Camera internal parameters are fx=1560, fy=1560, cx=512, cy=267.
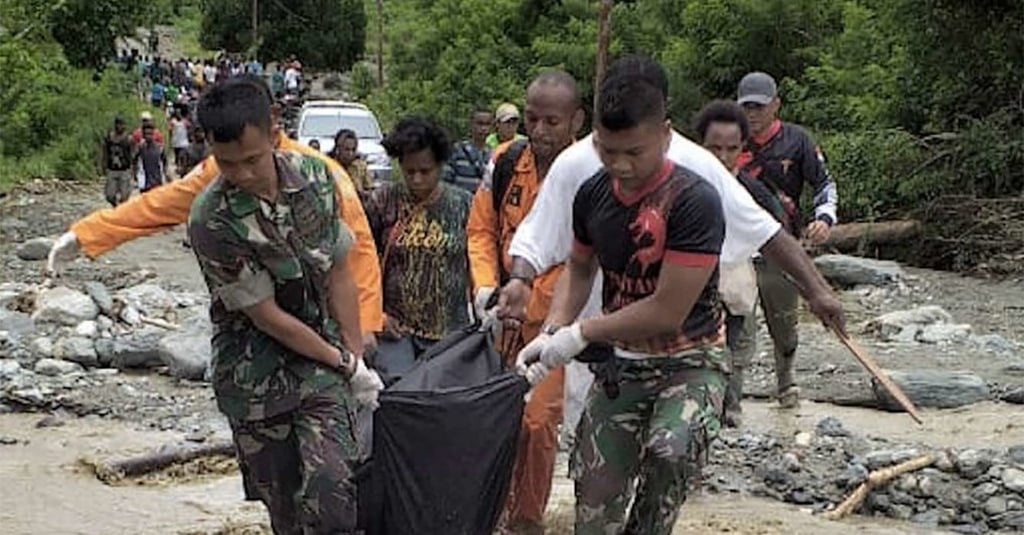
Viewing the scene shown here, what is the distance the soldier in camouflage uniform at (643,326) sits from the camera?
13.9 feet

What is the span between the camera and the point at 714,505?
681 cm

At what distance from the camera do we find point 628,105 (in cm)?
416

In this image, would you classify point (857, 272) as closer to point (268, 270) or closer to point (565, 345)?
point (565, 345)

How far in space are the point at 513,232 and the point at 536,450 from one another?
80 centimetres

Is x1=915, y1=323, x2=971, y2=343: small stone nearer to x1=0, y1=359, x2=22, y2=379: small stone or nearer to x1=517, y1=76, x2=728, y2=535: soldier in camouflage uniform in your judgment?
x1=0, y1=359, x2=22, y2=379: small stone

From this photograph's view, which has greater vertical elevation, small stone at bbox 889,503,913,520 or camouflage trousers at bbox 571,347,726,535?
camouflage trousers at bbox 571,347,726,535

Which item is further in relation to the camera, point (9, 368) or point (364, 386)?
point (9, 368)

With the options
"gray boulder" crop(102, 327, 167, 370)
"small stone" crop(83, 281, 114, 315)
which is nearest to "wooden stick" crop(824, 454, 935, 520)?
"gray boulder" crop(102, 327, 167, 370)

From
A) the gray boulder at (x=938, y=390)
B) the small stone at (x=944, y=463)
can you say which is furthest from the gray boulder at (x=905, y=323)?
the small stone at (x=944, y=463)

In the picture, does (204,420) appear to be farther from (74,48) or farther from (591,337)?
(74,48)

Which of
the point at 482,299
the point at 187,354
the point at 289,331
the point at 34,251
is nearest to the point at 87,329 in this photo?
the point at 187,354

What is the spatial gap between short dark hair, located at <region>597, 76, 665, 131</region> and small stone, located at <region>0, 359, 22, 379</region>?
6.97 metres

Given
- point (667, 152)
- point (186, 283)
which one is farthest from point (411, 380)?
point (186, 283)

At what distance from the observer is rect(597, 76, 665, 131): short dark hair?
4160 millimetres
